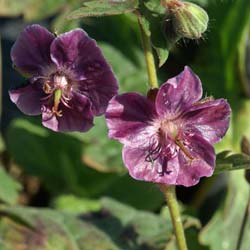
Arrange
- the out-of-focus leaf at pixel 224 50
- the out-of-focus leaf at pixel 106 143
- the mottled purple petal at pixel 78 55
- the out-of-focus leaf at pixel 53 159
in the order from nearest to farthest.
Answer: the mottled purple petal at pixel 78 55 < the out-of-focus leaf at pixel 106 143 < the out-of-focus leaf at pixel 53 159 < the out-of-focus leaf at pixel 224 50

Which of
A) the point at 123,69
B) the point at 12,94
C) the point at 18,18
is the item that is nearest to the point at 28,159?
the point at 123,69

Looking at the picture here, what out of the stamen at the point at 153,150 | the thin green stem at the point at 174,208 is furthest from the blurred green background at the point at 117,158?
the stamen at the point at 153,150

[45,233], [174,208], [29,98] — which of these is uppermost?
[29,98]

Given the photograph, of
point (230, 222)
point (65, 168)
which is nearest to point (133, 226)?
point (230, 222)

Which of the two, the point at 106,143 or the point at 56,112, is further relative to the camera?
the point at 106,143

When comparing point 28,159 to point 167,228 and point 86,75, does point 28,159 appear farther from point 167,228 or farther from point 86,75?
point 86,75

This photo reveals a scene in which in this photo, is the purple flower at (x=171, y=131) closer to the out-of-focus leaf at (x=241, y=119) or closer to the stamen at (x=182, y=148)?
the stamen at (x=182, y=148)

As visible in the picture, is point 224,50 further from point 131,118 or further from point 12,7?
point 131,118
